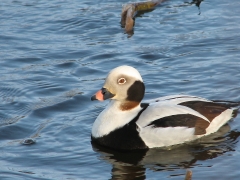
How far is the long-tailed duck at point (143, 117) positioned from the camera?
32.3 ft

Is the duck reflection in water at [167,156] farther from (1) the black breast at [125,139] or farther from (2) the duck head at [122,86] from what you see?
(2) the duck head at [122,86]

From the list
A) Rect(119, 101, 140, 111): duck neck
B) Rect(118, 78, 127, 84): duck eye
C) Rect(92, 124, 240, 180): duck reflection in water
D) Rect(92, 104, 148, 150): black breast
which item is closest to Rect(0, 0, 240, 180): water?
Rect(92, 124, 240, 180): duck reflection in water

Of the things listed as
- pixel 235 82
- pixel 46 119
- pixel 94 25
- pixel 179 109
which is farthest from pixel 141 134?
pixel 94 25

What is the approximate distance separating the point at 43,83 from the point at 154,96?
2.06 meters

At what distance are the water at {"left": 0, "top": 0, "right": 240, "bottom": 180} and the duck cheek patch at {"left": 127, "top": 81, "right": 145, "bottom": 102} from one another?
83cm

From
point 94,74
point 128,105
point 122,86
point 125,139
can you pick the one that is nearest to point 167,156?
point 125,139

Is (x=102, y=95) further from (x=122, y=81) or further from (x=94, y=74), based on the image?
(x=94, y=74)

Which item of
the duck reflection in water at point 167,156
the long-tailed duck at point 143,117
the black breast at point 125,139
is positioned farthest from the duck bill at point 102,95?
the duck reflection in water at point 167,156

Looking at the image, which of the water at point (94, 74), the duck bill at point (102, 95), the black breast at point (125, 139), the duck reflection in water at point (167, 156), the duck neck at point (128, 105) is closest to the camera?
the duck reflection in water at point (167, 156)

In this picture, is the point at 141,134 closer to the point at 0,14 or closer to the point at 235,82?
the point at 235,82

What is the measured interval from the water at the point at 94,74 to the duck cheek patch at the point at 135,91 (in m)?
0.83

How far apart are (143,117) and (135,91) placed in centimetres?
40

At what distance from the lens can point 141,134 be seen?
388 inches

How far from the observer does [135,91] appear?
1009cm
